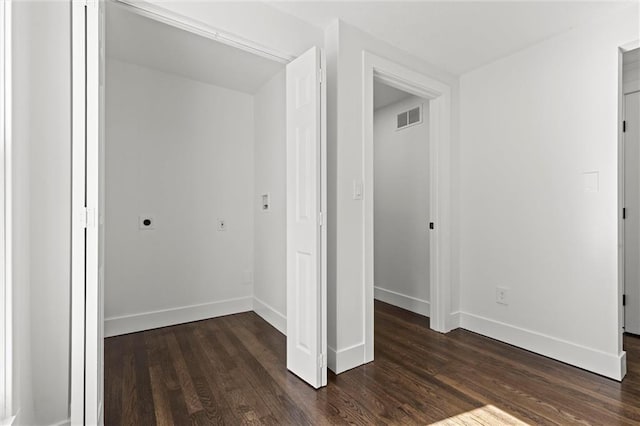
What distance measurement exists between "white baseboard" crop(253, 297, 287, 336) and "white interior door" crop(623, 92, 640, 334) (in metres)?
3.15

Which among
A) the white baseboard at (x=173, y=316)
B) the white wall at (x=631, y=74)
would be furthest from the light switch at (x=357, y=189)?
the white wall at (x=631, y=74)

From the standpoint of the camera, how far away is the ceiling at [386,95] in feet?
11.3

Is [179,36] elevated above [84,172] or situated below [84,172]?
above

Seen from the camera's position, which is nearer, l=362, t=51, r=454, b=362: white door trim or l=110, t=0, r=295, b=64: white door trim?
l=110, t=0, r=295, b=64: white door trim

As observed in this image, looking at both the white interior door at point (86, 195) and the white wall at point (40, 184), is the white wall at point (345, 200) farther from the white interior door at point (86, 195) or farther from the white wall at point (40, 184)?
the white wall at point (40, 184)

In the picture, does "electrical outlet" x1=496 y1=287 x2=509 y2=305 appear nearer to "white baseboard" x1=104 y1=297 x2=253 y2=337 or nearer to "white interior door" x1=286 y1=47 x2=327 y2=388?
"white interior door" x1=286 y1=47 x2=327 y2=388

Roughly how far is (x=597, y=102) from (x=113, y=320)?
422cm

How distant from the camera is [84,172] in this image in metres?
1.43

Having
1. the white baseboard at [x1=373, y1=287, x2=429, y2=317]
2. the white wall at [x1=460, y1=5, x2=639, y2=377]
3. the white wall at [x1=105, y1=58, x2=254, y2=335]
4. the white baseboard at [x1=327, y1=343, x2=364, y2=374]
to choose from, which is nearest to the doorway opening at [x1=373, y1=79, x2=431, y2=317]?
the white baseboard at [x1=373, y1=287, x2=429, y2=317]

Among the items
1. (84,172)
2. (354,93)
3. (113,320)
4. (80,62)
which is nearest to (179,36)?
(80,62)

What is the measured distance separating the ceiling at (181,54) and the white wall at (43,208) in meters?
0.83

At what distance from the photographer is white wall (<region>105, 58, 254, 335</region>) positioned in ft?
9.74

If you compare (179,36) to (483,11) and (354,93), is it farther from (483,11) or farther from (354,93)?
(483,11)

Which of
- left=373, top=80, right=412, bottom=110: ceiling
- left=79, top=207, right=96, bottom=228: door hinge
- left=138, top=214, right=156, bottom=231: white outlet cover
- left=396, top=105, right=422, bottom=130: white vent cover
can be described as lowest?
left=138, top=214, right=156, bottom=231: white outlet cover
